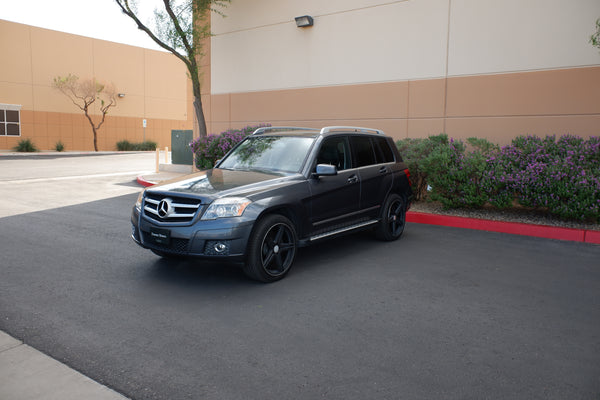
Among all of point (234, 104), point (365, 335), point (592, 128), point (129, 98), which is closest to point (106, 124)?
point (129, 98)

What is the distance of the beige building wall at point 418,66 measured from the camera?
10.1 meters

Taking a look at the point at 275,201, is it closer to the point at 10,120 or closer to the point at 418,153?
the point at 418,153

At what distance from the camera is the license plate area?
17.5 feet

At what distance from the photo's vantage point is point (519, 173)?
8.88 meters

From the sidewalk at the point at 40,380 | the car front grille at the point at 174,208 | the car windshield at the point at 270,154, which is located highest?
the car windshield at the point at 270,154

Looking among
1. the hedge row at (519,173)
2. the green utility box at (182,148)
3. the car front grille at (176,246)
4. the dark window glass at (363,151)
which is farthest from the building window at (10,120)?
the car front grille at (176,246)

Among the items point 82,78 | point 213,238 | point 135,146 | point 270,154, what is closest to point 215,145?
point 270,154

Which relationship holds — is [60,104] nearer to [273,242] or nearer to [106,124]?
[106,124]

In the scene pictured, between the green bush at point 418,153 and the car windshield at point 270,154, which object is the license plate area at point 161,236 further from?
the green bush at point 418,153

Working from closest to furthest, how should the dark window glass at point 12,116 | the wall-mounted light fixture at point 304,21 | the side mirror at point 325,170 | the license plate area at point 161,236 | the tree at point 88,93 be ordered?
the license plate area at point 161,236 < the side mirror at point 325,170 < the wall-mounted light fixture at point 304,21 < the dark window glass at point 12,116 < the tree at point 88,93

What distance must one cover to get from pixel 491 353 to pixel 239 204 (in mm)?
2892

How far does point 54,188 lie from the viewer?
45.7ft

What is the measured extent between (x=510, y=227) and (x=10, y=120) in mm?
36464

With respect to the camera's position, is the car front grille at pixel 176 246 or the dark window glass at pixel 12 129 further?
the dark window glass at pixel 12 129
